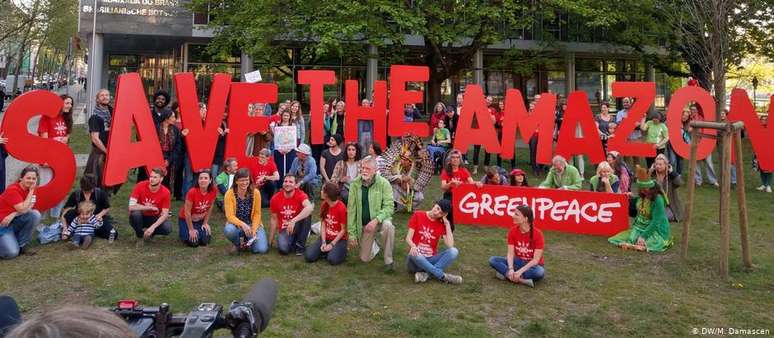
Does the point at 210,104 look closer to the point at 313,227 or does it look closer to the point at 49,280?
the point at 313,227

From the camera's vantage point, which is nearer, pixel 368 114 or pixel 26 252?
pixel 26 252

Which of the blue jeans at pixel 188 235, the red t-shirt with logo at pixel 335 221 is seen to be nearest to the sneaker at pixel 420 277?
the red t-shirt with logo at pixel 335 221

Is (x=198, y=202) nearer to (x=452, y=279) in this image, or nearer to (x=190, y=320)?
(x=452, y=279)

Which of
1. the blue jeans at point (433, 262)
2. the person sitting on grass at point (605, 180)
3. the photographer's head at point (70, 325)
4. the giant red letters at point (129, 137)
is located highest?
the giant red letters at point (129, 137)

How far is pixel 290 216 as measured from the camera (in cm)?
773

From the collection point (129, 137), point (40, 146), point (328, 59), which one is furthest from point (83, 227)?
point (328, 59)

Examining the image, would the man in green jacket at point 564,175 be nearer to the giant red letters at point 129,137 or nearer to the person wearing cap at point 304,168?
the person wearing cap at point 304,168

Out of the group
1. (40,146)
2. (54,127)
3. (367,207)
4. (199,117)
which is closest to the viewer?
(367,207)

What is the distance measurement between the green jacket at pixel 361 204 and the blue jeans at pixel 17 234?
389cm

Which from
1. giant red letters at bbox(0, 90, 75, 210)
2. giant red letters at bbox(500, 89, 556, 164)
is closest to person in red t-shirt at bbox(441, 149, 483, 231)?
giant red letters at bbox(500, 89, 556, 164)

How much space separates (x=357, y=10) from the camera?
19.4 metres

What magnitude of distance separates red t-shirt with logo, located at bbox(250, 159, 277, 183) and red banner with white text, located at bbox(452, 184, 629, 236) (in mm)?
3110

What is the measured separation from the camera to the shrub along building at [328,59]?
26469 millimetres

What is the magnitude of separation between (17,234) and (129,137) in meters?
2.36
